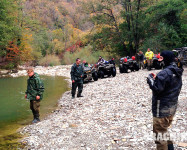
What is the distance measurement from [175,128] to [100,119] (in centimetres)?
224

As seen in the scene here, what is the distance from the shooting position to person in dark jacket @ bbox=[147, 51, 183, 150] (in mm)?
3328

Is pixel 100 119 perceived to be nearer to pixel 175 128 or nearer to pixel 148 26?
pixel 175 128

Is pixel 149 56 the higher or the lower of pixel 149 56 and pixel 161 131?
the higher

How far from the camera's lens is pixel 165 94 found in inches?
133

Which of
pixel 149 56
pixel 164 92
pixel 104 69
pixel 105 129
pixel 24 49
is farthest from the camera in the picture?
pixel 24 49

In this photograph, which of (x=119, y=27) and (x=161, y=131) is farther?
(x=119, y=27)

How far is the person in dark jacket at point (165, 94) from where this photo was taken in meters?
3.33

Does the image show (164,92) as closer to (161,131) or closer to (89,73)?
(161,131)

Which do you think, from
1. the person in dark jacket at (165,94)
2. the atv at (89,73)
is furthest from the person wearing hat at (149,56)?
the person in dark jacket at (165,94)

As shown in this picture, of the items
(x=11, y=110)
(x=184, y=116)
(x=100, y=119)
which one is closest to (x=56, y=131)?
(x=100, y=119)

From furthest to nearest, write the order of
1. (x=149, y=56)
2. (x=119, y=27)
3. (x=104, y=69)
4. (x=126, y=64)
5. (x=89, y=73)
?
1. (x=119, y=27)
2. (x=126, y=64)
3. (x=149, y=56)
4. (x=104, y=69)
5. (x=89, y=73)

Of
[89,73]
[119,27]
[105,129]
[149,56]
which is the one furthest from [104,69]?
[119,27]

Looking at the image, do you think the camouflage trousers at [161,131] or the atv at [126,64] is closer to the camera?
the camouflage trousers at [161,131]

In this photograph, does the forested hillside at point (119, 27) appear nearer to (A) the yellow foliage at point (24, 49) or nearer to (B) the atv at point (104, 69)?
(A) the yellow foliage at point (24, 49)
